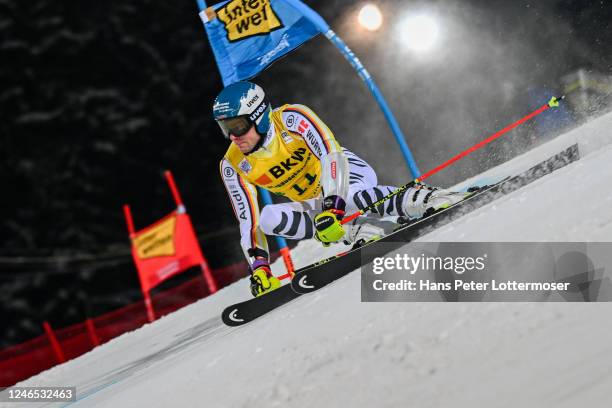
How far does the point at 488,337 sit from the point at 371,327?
0.76 m

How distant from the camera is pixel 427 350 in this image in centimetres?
286

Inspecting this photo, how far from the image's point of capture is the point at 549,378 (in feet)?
7.61

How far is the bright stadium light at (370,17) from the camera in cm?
1588

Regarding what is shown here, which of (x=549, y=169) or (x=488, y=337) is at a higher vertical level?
(x=549, y=169)

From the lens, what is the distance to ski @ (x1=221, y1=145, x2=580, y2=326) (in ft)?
16.7

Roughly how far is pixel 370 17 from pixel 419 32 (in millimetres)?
1119

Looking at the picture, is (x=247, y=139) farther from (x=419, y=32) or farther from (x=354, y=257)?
(x=419, y=32)

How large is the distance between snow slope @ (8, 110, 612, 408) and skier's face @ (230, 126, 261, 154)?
106 centimetres

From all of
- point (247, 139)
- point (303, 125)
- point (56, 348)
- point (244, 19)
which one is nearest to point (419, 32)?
point (56, 348)

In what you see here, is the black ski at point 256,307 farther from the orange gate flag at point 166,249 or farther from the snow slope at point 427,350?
the orange gate flag at point 166,249

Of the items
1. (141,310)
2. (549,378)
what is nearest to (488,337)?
(549,378)

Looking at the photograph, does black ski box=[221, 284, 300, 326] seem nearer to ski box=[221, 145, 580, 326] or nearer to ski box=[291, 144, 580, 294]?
ski box=[221, 145, 580, 326]

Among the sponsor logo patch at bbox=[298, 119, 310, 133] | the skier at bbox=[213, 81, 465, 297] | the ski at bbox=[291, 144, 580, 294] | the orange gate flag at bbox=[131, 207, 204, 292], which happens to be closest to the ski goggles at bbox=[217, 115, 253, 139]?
the skier at bbox=[213, 81, 465, 297]

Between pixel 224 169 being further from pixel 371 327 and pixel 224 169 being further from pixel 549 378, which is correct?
pixel 549 378
